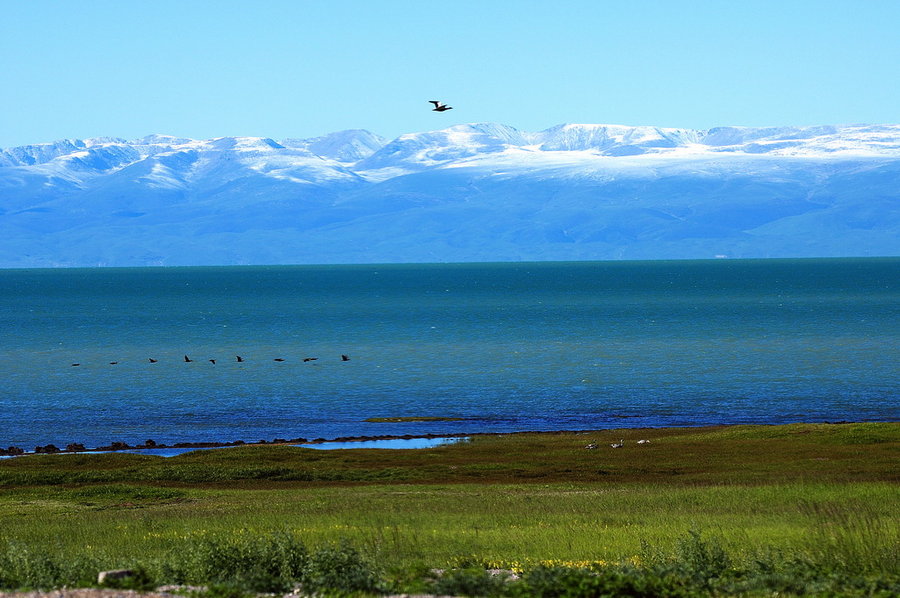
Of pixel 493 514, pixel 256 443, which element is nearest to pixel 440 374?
pixel 256 443

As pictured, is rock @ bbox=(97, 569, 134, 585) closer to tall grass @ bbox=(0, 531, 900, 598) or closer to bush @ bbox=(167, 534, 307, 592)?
tall grass @ bbox=(0, 531, 900, 598)

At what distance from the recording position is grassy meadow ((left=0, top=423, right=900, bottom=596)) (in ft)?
57.0

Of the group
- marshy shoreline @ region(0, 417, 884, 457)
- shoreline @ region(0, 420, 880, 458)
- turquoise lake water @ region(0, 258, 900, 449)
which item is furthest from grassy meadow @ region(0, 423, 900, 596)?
turquoise lake water @ region(0, 258, 900, 449)

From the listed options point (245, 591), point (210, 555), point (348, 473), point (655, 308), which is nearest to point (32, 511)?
point (348, 473)

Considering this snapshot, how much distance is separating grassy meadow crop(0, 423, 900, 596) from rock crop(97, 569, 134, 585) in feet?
0.93

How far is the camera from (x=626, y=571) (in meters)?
17.4

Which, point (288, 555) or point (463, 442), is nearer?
point (288, 555)

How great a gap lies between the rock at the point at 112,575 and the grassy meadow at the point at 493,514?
28 cm

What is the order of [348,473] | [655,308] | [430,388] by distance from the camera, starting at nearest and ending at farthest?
[348,473] < [430,388] < [655,308]

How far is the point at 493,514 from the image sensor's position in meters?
29.0

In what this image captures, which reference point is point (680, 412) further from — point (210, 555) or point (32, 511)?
point (210, 555)

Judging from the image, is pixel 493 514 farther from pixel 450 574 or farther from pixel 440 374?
pixel 440 374

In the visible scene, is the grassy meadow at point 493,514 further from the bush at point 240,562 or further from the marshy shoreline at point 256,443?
the marshy shoreline at point 256,443

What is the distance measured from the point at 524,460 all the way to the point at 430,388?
3685cm
